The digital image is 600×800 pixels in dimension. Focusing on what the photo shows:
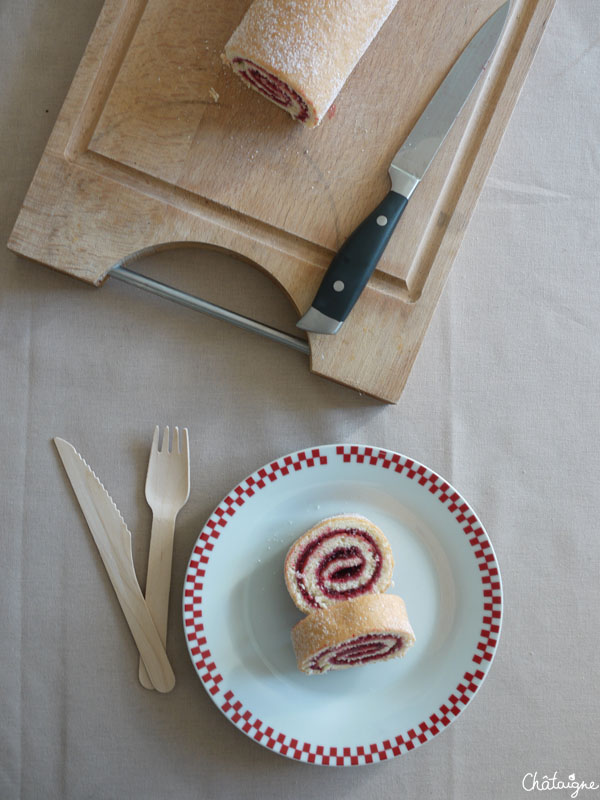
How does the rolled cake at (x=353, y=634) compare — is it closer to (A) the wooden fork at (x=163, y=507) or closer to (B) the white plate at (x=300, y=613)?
(B) the white plate at (x=300, y=613)

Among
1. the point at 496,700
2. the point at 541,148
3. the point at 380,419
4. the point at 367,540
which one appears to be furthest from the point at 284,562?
the point at 541,148

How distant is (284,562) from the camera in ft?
3.31

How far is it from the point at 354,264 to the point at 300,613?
0.52 m

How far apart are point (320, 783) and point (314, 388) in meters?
0.60

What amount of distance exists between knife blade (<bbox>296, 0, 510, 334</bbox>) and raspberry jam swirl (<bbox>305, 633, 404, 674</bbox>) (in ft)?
1.46

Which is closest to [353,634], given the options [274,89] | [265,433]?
[265,433]

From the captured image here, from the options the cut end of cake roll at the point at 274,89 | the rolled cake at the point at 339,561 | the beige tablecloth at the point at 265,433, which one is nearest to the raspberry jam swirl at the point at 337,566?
the rolled cake at the point at 339,561

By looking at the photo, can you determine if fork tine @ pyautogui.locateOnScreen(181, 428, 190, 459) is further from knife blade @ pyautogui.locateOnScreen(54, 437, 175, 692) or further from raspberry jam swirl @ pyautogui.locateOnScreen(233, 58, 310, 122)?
raspberry jam swirl @ pyautogui.locateOnScreen(233, 58, 310, 122)

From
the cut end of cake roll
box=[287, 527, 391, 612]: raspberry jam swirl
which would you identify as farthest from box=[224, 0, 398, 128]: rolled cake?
box=[287, 527, 391, 612]: raspberry jam swirl

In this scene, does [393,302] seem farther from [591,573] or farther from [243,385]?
[591,573]

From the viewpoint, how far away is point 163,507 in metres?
1.03

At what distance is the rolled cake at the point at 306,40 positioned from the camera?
0.91m

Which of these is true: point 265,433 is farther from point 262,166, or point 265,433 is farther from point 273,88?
point 273,88

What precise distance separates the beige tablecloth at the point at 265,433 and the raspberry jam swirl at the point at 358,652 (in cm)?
18
